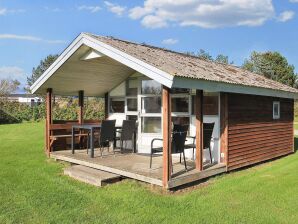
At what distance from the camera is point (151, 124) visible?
34.3 feet

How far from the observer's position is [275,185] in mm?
7852

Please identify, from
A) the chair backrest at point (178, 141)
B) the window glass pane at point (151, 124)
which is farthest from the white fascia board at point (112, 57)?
the window glass pane at point (151, 124)

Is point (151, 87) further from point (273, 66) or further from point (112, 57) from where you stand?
point (273, 66)

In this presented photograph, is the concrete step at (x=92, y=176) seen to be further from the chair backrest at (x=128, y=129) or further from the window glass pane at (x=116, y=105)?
the window glass pane at (x=116, y=105)

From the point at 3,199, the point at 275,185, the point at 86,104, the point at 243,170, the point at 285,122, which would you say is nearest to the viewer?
the point at 3,199

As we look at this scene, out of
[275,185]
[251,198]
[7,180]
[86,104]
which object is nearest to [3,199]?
[7,180]

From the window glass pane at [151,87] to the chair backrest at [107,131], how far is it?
1568 mm

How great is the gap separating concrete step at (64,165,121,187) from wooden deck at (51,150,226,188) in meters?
0.13

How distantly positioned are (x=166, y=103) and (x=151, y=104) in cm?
354

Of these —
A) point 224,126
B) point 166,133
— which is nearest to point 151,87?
point 224,126

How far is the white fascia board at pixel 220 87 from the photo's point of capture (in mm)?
6981

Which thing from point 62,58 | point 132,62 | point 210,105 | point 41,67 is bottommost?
point 210,105

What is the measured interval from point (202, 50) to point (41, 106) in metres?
22.7

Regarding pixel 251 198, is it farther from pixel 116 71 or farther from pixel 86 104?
pixel 86 104
